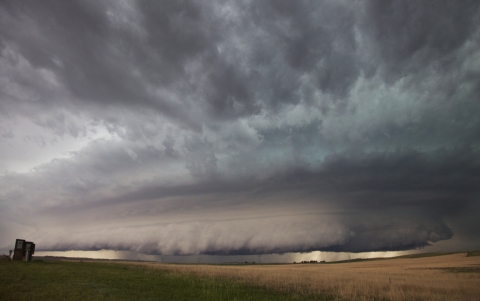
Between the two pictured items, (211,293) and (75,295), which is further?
(211,293)

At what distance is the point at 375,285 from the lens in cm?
4144

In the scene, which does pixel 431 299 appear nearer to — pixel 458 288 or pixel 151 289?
pixel 458 288

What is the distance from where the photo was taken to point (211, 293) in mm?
32688

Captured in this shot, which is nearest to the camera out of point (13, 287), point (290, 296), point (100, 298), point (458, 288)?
point (100, 298)

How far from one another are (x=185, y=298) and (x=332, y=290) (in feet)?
63.1

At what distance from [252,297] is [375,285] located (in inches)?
794

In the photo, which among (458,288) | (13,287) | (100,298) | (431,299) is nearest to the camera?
(100,298)

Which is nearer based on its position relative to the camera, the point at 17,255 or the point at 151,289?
the point at 151,289

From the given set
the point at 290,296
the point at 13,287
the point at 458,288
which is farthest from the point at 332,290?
the point at 13,287

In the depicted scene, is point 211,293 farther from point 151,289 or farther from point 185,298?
point 151,289

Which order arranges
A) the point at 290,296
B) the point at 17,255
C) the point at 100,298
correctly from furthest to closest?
the point at 17,255, the point at 290,296, the point at 100,298

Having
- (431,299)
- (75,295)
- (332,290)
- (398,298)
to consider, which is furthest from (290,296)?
(75,295)

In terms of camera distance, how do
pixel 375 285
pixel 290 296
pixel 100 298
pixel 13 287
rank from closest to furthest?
1. pixel 100 298
2. pixel 13 287
3. pixel 290 296
4. pixel 375 285

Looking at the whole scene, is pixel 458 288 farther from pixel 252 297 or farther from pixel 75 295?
pixel 75 295
